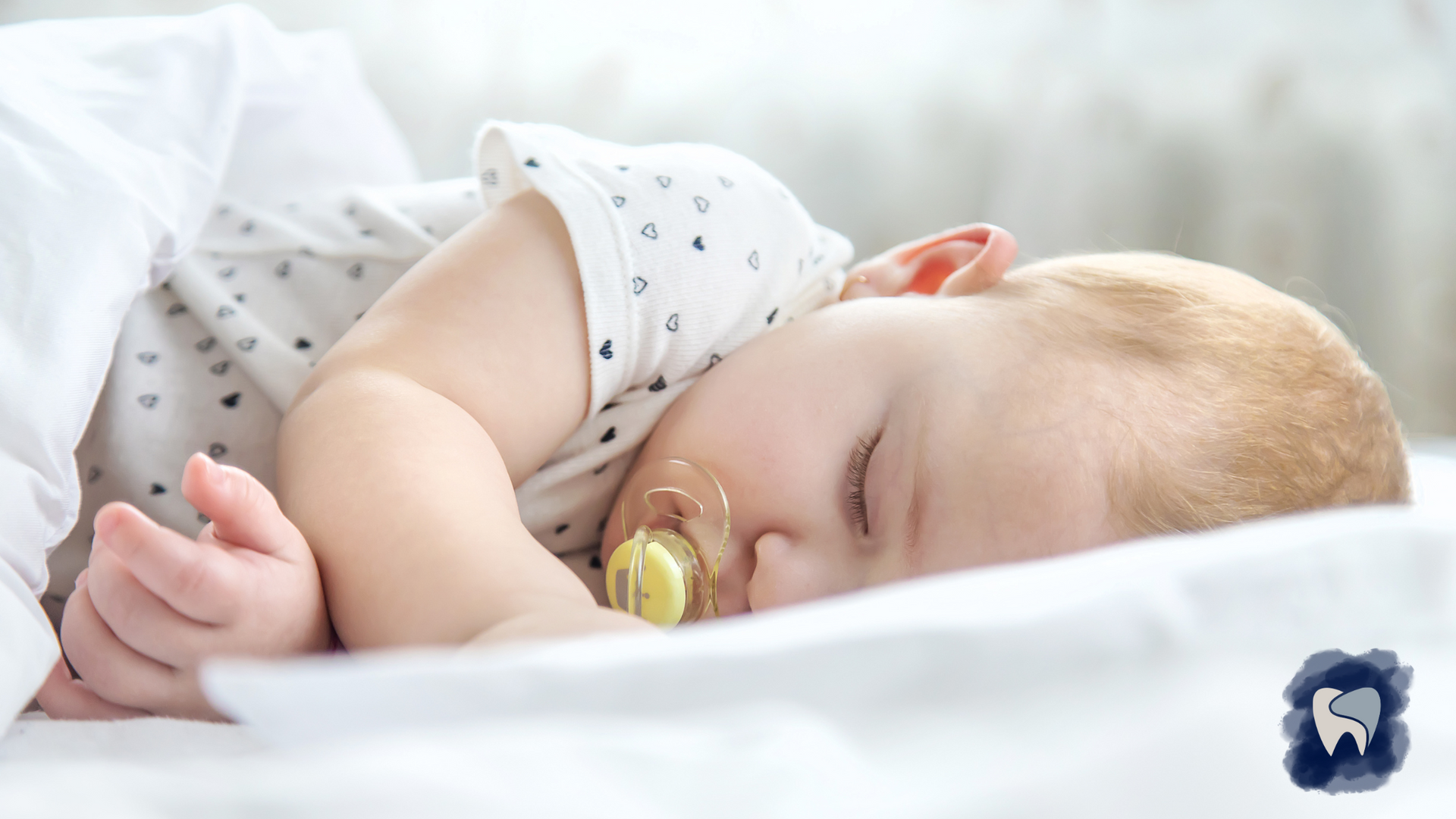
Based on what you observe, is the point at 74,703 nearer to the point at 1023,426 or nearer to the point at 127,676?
the point at 127,676

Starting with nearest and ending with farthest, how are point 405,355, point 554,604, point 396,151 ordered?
point 554,604 → point 405,355 → point 396,151

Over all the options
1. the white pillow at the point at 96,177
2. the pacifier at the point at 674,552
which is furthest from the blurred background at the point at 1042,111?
the pacifier at the point at 674,552

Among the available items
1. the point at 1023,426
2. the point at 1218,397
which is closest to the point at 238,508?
the point at 1023,426

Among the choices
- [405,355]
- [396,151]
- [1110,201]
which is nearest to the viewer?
[405,355]

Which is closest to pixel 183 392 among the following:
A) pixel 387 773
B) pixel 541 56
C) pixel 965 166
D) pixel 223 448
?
pixel 223 448

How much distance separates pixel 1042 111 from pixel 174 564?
1431 millimetres

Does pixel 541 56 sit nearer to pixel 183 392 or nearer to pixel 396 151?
pixel 396 151

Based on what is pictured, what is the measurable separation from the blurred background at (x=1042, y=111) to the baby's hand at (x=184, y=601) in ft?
3.85

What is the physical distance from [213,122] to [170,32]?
130mm

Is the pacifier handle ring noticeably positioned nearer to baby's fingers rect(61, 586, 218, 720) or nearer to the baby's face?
the baby's face

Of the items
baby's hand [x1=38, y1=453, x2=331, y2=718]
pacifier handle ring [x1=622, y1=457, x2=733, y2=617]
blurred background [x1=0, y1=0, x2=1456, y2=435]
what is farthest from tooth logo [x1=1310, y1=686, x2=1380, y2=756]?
blurred background [x1=0, y1=0, x2=1456, y2=435]

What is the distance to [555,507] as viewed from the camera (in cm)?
84

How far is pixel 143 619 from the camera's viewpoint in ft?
1.65

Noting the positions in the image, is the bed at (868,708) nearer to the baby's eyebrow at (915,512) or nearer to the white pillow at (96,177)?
the white pillow at (96,177)
